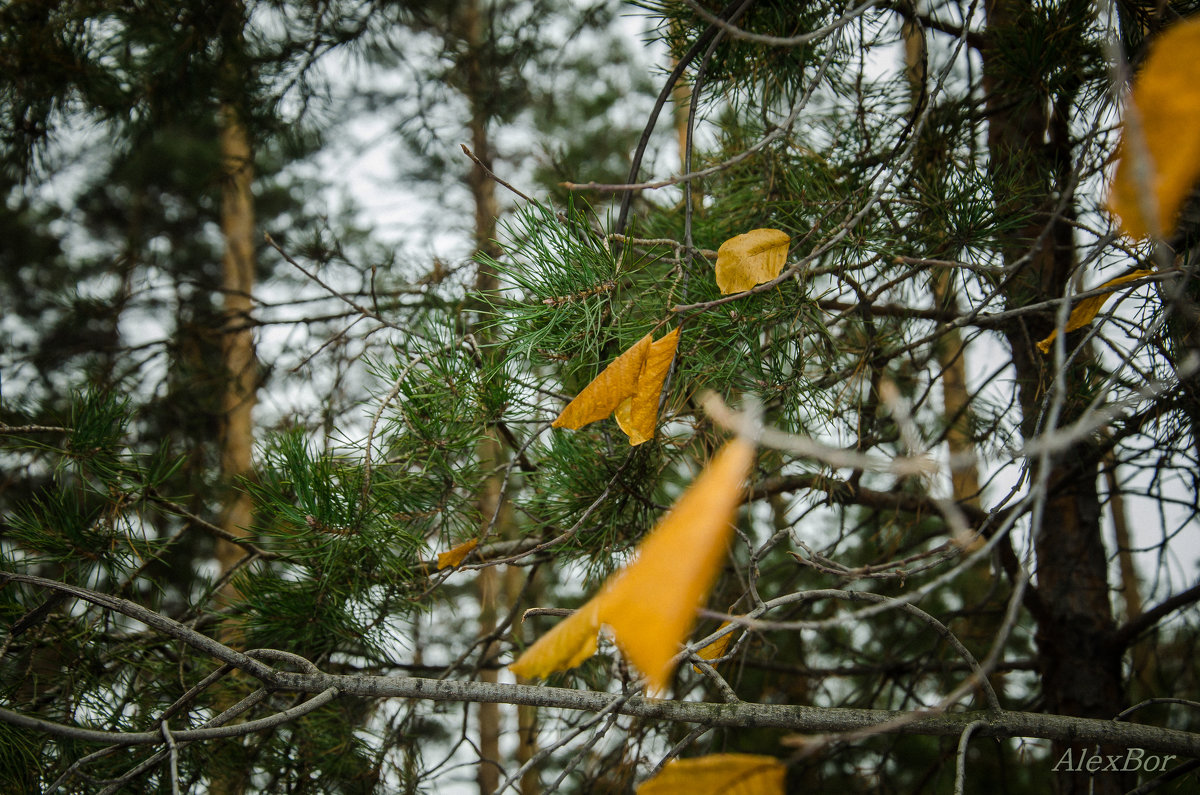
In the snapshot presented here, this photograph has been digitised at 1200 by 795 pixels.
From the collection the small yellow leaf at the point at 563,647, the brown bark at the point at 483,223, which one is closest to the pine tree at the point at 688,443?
the small yellow leaf at the point at 563,647

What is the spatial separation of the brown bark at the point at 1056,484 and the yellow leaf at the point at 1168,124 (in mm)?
650

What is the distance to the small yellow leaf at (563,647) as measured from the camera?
1.52 feet

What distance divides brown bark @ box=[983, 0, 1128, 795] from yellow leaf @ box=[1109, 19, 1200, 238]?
65 centimetres

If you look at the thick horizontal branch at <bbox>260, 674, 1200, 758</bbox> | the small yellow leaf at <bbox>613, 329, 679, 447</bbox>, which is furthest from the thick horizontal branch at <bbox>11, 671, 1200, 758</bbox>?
the small yellow leaf at <bbox>613, 329, 679, 447</bbox>

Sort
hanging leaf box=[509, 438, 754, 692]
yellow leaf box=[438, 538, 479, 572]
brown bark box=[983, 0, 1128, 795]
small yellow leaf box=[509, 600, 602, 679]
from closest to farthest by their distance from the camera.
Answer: hanging leaf box=[509, 438, 754, 692] < small yellow leaf box=[509, 600, 602, 679] < yellow leaf box=[438, 538, 479, 572] < brown bark box=[983, 0, 1128, 795]

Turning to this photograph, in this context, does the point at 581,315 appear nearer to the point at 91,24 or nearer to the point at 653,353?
the point at 653,353

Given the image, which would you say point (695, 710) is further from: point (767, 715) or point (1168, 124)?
point (1168, 124)

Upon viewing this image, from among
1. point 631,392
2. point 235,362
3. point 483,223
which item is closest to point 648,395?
point 631,392

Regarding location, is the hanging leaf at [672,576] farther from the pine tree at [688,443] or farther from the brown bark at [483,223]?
the brown bark at [483,223]

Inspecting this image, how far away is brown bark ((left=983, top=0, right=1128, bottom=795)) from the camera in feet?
3.41

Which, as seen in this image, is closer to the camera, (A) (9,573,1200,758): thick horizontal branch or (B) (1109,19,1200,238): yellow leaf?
(B) (1109,19,1200,238): yellow leaf

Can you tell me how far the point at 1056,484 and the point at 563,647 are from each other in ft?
3.62

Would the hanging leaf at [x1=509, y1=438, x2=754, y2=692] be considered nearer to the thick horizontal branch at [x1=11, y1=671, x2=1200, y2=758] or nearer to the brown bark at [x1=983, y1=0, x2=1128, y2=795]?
the thick horizontal branch at [x1=11, y1=671, x2=1200, y2=758]

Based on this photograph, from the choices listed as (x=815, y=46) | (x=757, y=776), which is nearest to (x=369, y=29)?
(x=815, y=46)
